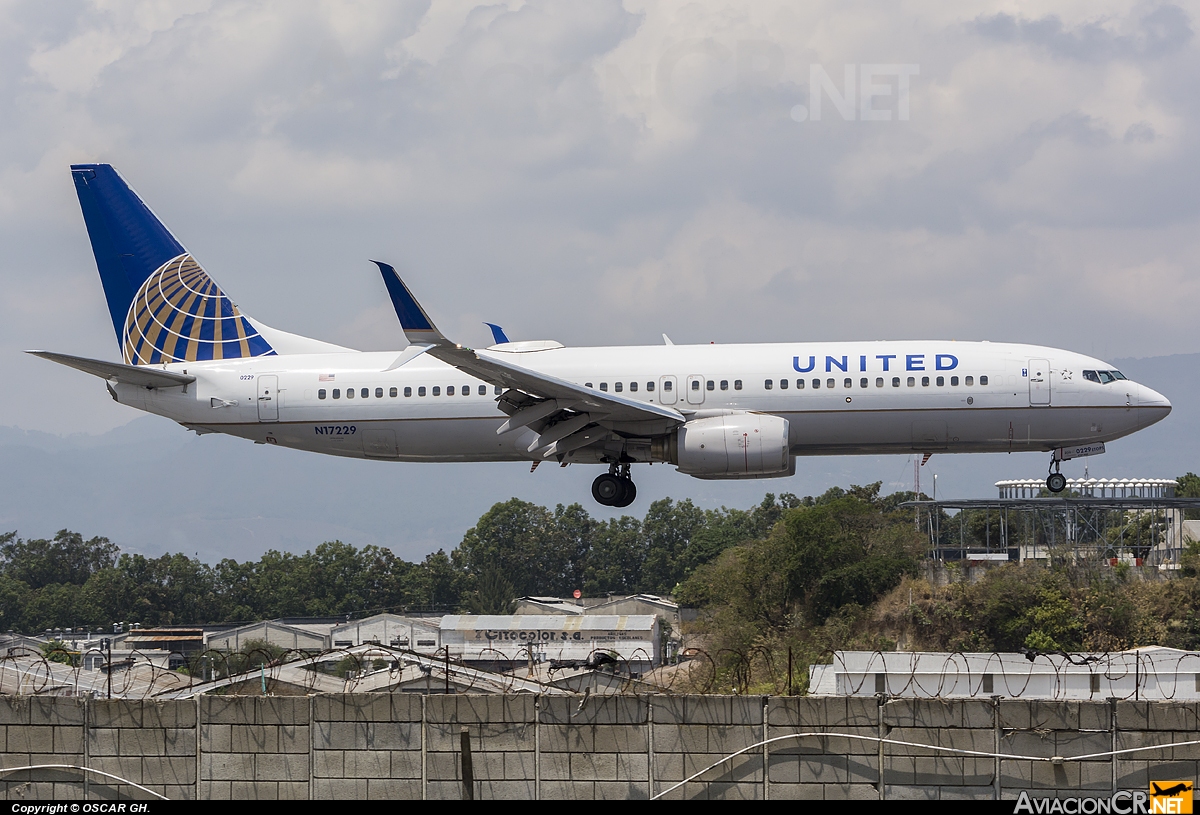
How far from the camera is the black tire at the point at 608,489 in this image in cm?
4012

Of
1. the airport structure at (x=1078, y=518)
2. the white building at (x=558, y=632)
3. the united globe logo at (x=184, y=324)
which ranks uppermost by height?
the united globe logo at (x=184, y=324)

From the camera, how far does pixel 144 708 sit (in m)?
26.0

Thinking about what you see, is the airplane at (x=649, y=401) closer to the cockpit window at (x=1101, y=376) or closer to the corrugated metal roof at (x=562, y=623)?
the cockpit window at (x=1101, y=376)

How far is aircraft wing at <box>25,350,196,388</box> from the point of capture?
3792 cm

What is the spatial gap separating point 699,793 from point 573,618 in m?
70.4

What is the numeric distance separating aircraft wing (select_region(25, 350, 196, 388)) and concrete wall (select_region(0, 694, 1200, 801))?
14.0 metres

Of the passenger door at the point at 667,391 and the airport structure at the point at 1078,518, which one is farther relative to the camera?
the airport structure at the point at 1078,518

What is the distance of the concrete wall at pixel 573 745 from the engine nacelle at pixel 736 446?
12.4 m

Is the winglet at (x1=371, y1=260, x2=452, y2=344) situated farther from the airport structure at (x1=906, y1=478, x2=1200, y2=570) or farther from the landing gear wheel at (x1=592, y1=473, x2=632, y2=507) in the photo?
the airport structure at (x1=906, y1=478, x2=1200, y2=570)

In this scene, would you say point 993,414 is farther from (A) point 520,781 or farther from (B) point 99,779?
(B) point 99,779

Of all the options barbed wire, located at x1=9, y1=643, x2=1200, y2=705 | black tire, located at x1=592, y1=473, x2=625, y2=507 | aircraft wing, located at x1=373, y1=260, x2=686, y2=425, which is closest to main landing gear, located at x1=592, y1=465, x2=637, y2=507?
black tire, located at x1=592, y1=473, x2=625, y2=507

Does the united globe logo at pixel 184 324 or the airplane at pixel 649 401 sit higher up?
the united globe logo at pixel 184 324

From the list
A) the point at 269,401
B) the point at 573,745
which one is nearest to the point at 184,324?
the point at 269,401

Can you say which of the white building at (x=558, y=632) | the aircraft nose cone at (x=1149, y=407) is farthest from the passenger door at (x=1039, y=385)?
the white building at (x=558, y=632)
